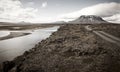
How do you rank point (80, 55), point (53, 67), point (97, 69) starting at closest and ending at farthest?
1. point (97, 69)
2. point (53, 67)
3. point (80, 55)

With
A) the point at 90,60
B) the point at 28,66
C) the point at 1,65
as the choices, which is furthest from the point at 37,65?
the point at 90,60

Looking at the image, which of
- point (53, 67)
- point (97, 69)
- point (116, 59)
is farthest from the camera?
point (116, 59)

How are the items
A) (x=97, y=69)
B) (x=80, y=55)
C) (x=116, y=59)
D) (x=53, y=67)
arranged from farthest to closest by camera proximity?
(x=80, y=55)
(x=116, y=59)
(x=53, y=67)
(x=97, y=69)

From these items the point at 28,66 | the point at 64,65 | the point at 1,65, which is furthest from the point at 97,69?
the point at 1,65

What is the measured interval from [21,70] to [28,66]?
1050mm

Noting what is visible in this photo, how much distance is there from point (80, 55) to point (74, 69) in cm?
501

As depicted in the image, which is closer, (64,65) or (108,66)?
(108,66)

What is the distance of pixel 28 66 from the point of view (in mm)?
14852

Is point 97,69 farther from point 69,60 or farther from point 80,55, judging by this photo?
point 80,55

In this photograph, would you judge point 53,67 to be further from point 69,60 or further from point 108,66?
point 108,66

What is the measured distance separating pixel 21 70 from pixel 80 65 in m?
5.60

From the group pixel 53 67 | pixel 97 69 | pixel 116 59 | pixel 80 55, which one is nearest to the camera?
pixel 97 69

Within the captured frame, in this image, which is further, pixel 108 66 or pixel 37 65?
pixel 37 65

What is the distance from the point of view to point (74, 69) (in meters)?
13.5
